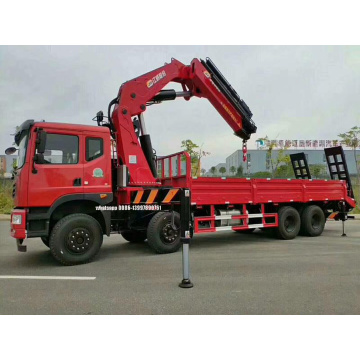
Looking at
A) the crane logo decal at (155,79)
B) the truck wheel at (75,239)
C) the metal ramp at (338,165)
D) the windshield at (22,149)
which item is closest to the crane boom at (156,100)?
the crane logo decal at (155,79)

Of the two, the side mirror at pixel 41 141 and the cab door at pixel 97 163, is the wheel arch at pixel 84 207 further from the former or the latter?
the side mirror at pixel 41 141

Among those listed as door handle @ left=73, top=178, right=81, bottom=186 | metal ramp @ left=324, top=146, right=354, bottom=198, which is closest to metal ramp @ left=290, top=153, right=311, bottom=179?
metal ramp @ left=324, top=146, right=354, bottom=198

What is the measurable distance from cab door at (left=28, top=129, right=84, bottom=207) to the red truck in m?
0.02

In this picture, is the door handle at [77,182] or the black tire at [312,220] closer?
the door handle at [77,182]

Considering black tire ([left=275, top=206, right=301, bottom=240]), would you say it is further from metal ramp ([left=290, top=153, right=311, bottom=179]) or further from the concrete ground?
metal ramp ([left=290, top=153, right=311, bottom=179])

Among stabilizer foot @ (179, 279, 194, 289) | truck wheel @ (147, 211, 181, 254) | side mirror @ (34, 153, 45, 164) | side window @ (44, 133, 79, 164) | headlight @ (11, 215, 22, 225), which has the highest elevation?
side window @ (44, 133, 79, 164)

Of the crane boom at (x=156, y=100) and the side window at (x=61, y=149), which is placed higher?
the crane boom at (x=156, y=100)

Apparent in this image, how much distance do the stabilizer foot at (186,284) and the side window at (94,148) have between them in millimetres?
3175

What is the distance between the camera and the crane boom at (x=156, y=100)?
714 centimetres

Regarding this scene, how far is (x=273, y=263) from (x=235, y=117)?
4.53 meters

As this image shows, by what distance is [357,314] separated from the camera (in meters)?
3.55

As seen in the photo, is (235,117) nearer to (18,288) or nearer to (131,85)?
(131,85)

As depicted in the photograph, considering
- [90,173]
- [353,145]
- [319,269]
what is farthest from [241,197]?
[353,145]

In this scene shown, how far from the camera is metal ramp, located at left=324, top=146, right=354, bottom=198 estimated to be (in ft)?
34.7
